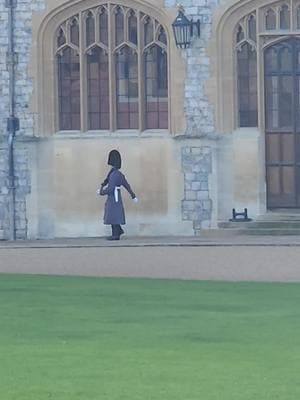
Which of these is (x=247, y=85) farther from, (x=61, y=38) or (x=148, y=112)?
(x=61, y=38)

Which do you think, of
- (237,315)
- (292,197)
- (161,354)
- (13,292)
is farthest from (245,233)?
(161,354)

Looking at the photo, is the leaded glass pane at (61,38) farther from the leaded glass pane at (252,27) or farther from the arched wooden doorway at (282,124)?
the arched wooden doorway at (282,124)

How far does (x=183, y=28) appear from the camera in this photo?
24.0 meters

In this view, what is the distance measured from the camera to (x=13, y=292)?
1527cm

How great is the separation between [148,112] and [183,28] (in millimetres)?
1647

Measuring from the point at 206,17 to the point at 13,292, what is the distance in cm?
997

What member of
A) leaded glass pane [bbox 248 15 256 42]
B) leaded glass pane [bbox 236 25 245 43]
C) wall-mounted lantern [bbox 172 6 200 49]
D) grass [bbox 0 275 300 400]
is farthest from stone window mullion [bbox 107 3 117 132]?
grass [bbox 0 275 300 400]

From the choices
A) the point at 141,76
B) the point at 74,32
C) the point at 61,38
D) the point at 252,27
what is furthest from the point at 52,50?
the point at 252,27

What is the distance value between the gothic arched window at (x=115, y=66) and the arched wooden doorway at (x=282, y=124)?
5.69ft

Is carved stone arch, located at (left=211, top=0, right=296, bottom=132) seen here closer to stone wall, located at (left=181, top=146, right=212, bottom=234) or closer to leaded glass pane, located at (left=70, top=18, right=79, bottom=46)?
stone wall, located at (left=181, top=146, right=212, bottom=234)

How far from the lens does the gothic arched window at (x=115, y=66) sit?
24.7 metres

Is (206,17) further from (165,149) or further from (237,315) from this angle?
(237,315)

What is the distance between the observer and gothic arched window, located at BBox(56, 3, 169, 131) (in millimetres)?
24656

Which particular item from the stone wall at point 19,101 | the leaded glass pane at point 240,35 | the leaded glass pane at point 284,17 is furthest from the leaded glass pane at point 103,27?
the leaded glass pane at point 284,17
